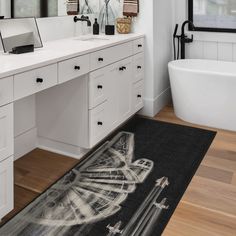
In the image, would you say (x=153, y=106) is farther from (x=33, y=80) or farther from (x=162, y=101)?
(x=33, y=80)

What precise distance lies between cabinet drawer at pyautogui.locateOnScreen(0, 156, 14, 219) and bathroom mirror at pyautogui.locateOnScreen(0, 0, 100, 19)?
3.64ft

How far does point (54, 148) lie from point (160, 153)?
859 millimetres

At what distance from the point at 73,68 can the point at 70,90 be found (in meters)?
0.31

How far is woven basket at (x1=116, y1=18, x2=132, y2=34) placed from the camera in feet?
10.8

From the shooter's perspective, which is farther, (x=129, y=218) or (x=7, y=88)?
(x=129, y=218)

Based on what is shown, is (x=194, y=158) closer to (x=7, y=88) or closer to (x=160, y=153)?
(x=160, y=153)

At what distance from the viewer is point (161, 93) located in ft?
12.4

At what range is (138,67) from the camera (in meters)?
3.30

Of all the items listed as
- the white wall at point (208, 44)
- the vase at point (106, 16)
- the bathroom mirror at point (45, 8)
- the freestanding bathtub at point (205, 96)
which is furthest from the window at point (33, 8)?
the white wall at point (208, 44)

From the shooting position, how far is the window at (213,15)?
3807 millimetres

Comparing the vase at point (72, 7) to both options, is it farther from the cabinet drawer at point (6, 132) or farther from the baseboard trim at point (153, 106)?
the cabinet drawer at point (6, 132)

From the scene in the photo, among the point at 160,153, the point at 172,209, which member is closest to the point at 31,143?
the point at 160,153

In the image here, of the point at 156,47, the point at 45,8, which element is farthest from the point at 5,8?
the point at 156,47

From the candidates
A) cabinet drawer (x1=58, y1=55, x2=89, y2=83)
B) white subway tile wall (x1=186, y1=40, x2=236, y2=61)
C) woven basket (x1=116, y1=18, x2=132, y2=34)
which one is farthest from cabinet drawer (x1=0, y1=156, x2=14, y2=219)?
white subway tile wall (x1=186, y1=40, x2=236, y2=61)
